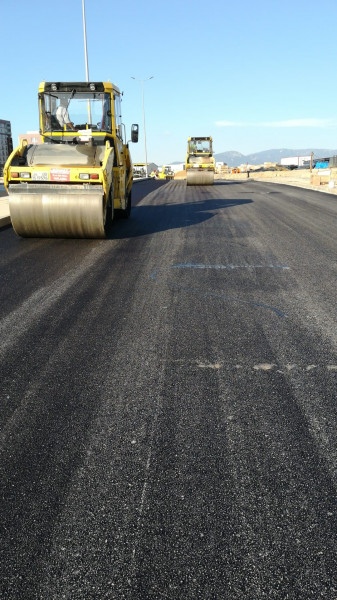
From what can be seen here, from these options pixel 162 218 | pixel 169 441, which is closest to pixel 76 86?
pixel 162 218

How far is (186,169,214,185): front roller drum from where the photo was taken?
31.9 metres

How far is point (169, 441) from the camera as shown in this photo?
2.93 metres

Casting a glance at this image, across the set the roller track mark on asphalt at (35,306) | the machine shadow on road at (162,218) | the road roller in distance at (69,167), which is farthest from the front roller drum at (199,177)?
the roller track mark on asphalt at (35,306)

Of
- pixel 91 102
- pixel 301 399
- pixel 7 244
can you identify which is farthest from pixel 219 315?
pixel 91 102

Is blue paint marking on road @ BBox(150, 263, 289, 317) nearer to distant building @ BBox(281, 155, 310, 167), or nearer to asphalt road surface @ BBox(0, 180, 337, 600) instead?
asphalt road surface @ BBox(0, 180, 337, 600)

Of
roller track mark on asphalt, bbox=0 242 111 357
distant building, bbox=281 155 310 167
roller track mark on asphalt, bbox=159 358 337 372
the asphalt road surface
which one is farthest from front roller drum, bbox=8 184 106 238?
distant building, bbox=281 155 310 167

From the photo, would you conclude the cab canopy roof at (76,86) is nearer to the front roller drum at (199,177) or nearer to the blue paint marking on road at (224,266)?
the blue paint marking on road at (224,266)

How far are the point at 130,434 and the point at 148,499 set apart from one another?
0.60 metres

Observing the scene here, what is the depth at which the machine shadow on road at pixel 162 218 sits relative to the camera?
36.7ft

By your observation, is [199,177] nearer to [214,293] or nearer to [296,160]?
[214,293]

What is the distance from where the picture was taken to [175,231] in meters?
11.1

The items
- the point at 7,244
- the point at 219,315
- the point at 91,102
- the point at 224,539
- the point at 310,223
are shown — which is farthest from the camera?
the point at 310,223

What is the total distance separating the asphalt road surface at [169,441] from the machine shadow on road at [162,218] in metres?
4.85

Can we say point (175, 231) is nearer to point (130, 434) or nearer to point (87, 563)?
point (130, 434)
